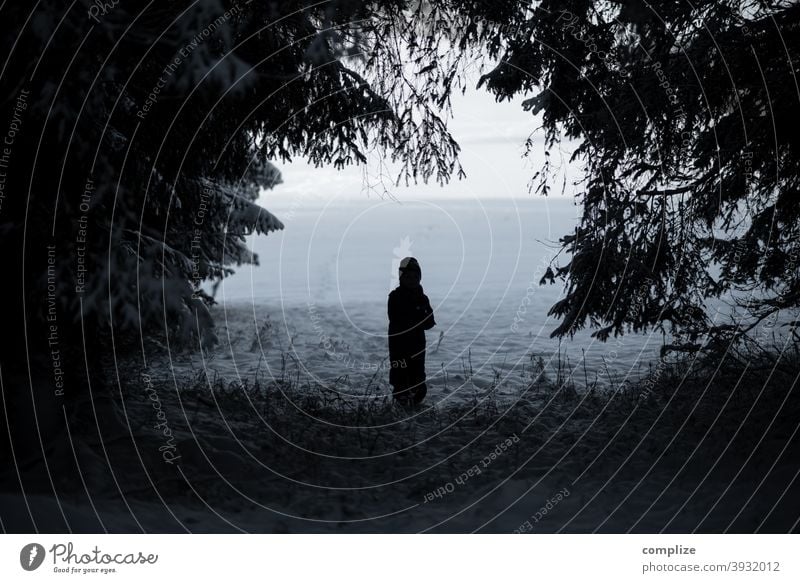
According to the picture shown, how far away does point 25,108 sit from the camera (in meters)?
5.38

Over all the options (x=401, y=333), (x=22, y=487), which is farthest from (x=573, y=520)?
(x=22, y=487)

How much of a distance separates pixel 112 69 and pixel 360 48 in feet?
7.84

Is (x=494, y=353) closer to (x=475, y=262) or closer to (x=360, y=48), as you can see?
(x=360, y=48)

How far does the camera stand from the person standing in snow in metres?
8.64
